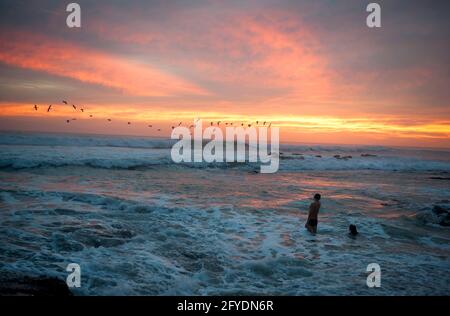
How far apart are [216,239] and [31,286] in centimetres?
519

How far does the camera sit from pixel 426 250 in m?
9.15

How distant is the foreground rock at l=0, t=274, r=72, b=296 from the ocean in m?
0.46

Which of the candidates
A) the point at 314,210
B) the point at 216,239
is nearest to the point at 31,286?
the point at 216,239

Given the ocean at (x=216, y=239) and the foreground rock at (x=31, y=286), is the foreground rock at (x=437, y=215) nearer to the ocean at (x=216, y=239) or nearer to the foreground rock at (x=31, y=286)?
the ocean at (x=216, y=239)

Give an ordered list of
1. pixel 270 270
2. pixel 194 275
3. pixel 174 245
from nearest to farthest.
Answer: pixel 194 275 → pixel 270 270 → pixel 174 245

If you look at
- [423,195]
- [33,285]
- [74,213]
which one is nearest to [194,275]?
[33,285]

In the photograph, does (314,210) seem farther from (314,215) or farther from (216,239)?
(216,239)

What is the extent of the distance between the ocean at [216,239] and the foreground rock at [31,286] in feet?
1.52

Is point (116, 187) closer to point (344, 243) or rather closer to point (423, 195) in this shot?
point (344, 243)

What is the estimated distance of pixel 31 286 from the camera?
17.7 ft

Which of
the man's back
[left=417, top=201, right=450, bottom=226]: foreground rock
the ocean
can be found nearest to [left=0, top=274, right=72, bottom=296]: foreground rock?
the ocean

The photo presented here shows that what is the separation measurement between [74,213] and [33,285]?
5951 millimetres

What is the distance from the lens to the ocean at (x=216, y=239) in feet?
21.9

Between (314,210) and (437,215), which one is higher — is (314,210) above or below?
above
